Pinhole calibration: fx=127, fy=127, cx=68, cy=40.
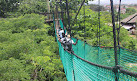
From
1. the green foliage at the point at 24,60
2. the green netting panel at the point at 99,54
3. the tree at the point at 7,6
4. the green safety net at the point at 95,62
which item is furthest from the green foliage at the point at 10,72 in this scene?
the tree at the point at 7,6

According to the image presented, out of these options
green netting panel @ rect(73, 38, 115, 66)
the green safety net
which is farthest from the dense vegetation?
green netting panel @ rect(73, 38, 115, 66)

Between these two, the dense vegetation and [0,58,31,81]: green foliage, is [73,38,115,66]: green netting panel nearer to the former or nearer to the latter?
the dense vegetation

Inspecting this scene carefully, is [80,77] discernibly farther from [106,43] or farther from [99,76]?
[106,43]

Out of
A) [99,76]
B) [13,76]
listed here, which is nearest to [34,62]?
[13,76]

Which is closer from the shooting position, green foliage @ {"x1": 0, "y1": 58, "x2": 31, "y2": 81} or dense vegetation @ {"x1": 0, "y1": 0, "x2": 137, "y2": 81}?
green foliage @ {"x1": 0, "y1": 58, "x2": 31, "y2": 81}

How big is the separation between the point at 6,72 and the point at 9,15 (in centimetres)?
776

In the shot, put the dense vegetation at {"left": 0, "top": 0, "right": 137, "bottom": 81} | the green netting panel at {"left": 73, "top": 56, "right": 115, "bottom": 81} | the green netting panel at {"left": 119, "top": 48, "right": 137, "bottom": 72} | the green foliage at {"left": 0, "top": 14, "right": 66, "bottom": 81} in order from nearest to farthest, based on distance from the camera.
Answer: the green netting panel at {"left": 73, "top": 56, "right": 115, "bottom": 81}
the green netting panel at {"left": 119, "top": 48, "right": 137, "bottom": 72}
the green foliage at {"left": 0, "top": 14, "right": 66, "bottom": 81}
the dense vegetation at {"left": 0, "top": 0, "right": 137, "bottom": 81}

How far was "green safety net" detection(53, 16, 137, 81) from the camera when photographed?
3.85 feet

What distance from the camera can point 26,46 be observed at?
367cm

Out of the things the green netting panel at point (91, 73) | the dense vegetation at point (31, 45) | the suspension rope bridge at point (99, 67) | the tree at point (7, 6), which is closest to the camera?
the suspension rope bridge at point (99, 67)

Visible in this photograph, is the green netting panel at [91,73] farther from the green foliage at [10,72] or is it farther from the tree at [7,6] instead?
the tree at [7,6]

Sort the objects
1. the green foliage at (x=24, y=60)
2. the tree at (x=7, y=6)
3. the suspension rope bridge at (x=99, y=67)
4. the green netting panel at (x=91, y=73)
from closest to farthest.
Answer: the suspension rope bridge at (x=99, y=67), the green netting panel at (x=91, y=73), the green foliage at (x=24, y=60), the tree at (x=7, y=6)

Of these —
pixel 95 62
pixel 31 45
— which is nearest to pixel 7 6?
pixel 31 45

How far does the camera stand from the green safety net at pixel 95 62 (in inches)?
46.3
